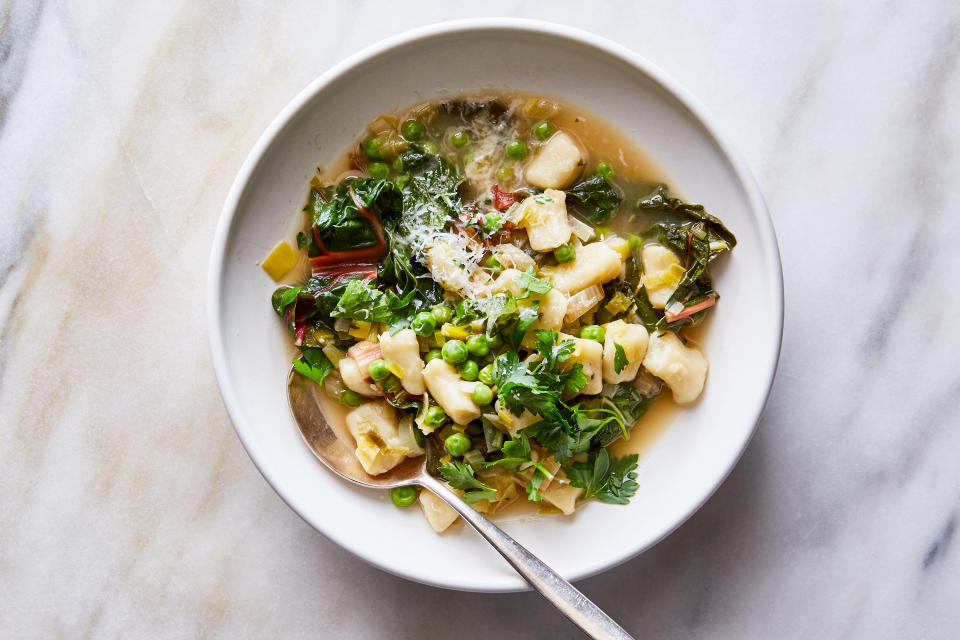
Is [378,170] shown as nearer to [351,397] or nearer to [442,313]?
[442,313]

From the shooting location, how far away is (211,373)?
12.1 feet

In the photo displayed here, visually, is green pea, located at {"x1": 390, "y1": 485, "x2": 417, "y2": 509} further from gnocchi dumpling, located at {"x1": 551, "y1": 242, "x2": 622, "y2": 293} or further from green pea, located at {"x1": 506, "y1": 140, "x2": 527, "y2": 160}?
green pea, located at {"x1": 506, "y1": 140, "x2": 527, "y2": 160}

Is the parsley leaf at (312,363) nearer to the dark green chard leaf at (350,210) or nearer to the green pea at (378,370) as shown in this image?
the green pea at (378,370)

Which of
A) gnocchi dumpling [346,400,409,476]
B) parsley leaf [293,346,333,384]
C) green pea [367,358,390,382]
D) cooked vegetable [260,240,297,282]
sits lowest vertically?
gnocchi dumpling [346,400,409,476]

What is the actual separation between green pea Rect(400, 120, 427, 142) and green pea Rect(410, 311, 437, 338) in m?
0.90

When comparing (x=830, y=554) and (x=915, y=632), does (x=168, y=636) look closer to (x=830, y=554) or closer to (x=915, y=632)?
(x=830, y=554)

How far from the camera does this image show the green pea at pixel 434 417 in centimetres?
329

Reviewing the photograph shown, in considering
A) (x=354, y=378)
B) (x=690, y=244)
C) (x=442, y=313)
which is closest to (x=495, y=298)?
(x=442, y=313)

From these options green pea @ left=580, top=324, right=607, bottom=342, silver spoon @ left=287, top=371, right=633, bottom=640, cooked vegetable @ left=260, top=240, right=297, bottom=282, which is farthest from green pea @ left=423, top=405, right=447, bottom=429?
cooked vegetable @ left=260, top=240, right=297, bottom=282

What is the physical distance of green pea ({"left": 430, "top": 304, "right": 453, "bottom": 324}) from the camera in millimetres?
3357

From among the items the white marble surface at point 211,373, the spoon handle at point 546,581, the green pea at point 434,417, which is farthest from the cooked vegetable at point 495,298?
the white marble surface at point 211,373

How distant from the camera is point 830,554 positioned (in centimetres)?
372

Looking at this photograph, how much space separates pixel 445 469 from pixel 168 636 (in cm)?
184

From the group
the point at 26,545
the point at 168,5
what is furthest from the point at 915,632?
the point at 168,5
